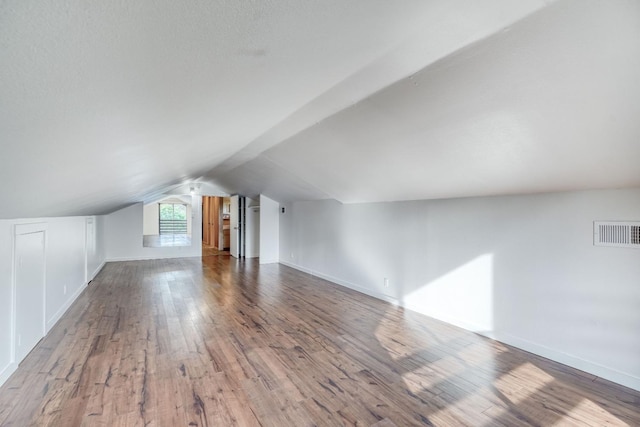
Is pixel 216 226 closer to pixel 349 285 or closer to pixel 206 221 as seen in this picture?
pixel 206 221

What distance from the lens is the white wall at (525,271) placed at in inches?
98.3

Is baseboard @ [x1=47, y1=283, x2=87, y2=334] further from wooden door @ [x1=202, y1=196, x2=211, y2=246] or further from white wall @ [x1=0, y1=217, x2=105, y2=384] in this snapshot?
wooden door @ [x1=202, y1=196, x2=211, y2=246]

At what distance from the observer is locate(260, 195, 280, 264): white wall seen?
835 cm

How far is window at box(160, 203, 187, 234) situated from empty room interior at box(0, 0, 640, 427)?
462cm

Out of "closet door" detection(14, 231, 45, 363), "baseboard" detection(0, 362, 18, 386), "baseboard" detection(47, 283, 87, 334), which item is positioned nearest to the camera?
"baseboard" detection(0, 362, 18, 386)

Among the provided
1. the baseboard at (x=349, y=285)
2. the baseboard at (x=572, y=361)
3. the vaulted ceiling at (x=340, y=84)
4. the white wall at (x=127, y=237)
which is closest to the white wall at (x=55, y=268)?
the vaulted ceiling at (x=340, y=84)

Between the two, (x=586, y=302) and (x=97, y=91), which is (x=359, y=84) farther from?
(x=586, y=302)

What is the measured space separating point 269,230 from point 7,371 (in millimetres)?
6158

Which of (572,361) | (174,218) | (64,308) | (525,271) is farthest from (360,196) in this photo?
(174,218)

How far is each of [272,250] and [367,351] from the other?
5743 millimetres

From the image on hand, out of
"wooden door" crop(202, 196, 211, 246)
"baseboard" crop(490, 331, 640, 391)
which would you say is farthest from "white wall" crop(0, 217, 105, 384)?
"wooden door" crop(202, 196, 211, 246)

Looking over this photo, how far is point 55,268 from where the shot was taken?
3.76 meters

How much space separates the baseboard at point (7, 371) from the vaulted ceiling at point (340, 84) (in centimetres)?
123

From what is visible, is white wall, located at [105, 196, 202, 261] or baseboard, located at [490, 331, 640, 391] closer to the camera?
baseboard, located at [490, 331, 640, 391]
